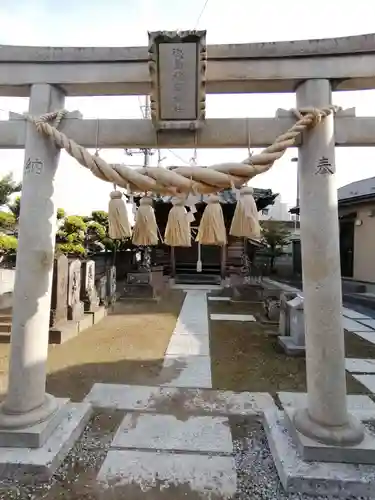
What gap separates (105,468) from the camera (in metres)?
2.40

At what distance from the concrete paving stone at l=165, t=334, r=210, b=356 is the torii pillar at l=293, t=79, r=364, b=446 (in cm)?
292

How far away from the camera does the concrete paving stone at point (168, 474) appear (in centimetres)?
218

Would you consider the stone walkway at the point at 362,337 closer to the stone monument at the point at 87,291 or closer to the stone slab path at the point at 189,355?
the stone slab path at the point at 189,355

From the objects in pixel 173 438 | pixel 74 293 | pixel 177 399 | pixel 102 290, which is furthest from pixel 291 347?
pixel 102 290

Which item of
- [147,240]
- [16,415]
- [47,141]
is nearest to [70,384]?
[16,415]

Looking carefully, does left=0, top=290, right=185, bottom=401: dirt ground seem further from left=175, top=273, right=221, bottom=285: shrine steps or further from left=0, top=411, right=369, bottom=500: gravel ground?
left=175, top=273, right=221, bottom=285: shrine steps

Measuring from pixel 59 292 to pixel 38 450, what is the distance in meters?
4.28

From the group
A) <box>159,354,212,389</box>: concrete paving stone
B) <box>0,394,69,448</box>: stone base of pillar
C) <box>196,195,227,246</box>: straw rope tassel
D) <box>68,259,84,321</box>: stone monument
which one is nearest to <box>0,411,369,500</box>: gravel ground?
<box>0,394,69,448</box>: stone base of pillar

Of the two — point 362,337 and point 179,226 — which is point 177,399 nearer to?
point 179,226

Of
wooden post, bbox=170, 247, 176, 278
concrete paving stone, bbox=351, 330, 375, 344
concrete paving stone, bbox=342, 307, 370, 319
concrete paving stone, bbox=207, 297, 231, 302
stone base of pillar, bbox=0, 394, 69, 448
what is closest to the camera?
stone base of pillar, bbox=0, 394, 69, 448

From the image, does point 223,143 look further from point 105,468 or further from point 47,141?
point 105,468

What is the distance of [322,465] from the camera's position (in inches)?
89.4

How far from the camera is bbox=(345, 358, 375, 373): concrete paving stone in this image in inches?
185

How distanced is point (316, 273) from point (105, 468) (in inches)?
91.0
